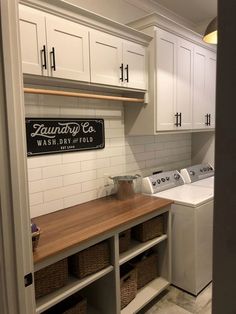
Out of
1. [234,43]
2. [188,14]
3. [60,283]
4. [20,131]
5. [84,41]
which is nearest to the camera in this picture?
[234,43]

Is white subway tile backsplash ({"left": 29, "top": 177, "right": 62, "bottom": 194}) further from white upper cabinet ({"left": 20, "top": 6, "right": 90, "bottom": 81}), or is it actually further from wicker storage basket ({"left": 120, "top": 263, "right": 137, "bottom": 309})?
wicker storage basket ({"left": 120, "top": 263, "right": 137, "bottom": 309})

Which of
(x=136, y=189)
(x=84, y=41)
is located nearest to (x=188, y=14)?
(x=84, y=41)

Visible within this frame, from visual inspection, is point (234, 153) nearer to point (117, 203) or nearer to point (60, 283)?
point (60, 283)

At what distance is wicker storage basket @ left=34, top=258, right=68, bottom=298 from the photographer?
153cm

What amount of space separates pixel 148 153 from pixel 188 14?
1919 millimetres

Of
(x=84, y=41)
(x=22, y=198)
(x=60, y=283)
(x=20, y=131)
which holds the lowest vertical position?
(x=60, y=283)

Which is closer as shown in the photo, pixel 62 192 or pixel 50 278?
pixel 50 278

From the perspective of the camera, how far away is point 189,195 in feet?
8.40

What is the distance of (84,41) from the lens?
194 cm

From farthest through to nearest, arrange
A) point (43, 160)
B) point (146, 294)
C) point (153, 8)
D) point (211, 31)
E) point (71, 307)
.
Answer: point (153, 8)
point (146, 294)
point (43, 160)
point (71, 307)
point (211, 31)

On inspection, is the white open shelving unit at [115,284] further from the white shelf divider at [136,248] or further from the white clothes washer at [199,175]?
the white clothes washer at [199,175]

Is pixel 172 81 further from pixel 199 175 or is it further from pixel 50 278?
pixel 50 278

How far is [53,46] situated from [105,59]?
0.50 metres

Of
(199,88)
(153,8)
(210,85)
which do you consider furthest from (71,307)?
(153,8)
